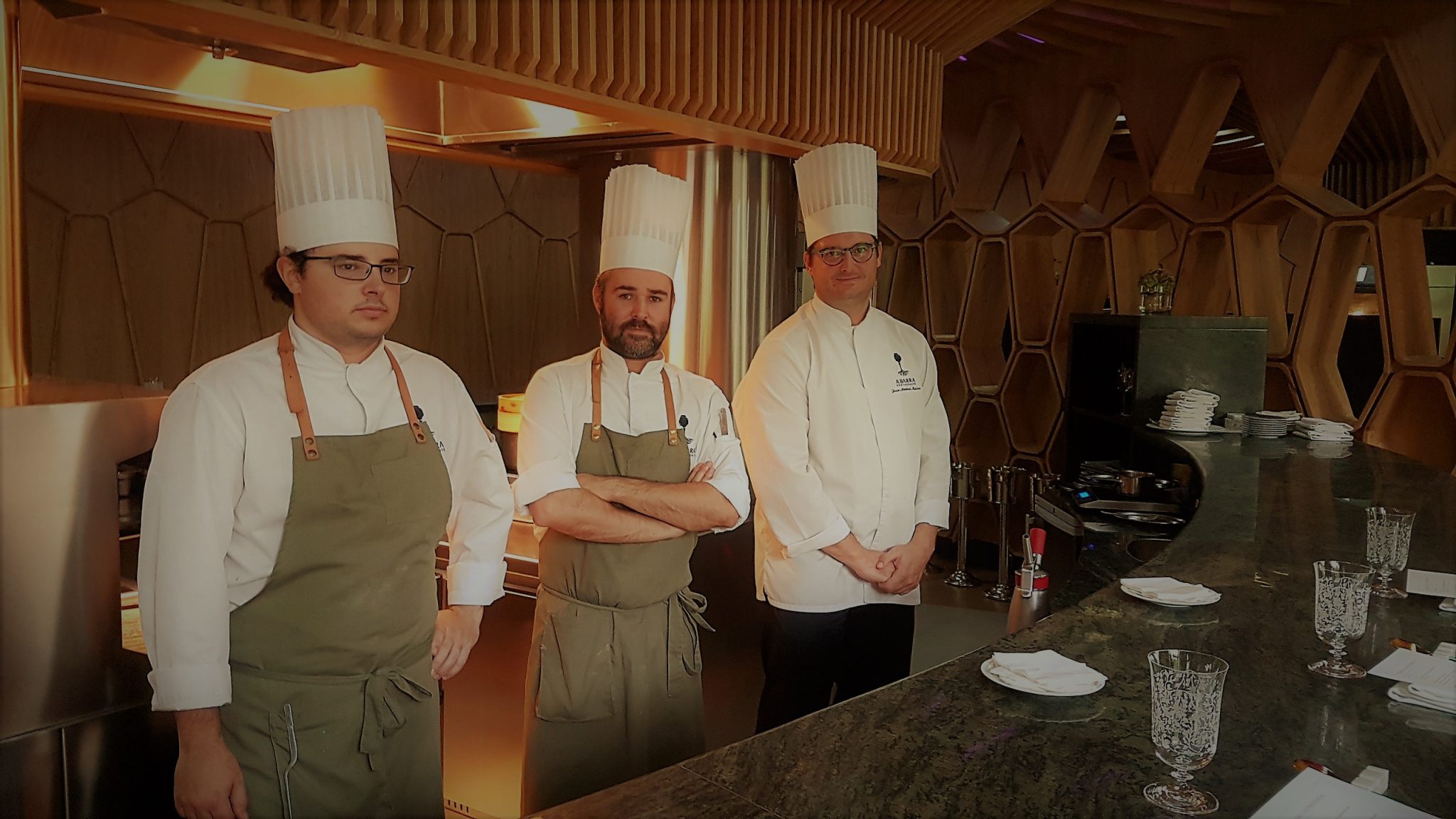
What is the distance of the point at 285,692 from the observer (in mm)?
1872

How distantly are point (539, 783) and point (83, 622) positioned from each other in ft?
3.44

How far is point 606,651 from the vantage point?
96.2 inches

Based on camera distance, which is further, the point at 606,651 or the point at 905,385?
the point at 905,385

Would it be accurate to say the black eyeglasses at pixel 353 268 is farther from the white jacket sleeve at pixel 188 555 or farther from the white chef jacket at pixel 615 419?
the white chef jacket at pixel 615 419

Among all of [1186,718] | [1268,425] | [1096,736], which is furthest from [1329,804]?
[1268,425]

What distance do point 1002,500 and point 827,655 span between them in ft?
8.94

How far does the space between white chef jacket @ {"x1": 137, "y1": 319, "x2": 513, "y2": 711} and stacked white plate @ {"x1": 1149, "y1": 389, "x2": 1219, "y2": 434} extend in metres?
3.20

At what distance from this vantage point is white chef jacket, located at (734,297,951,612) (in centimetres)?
286

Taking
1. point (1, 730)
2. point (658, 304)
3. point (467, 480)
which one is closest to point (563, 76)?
point (658, 304)

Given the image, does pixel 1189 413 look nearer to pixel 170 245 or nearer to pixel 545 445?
pixel 545 445

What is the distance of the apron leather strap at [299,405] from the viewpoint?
73.0 inches

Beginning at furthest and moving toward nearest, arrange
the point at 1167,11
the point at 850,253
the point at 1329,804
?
1. the point at 1167,11
2. the point at 850,253
3. the point at 1329,804

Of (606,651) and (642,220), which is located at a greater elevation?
(642,220)

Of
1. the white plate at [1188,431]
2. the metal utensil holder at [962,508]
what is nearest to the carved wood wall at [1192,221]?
the metal utensil holder at [962,508]
